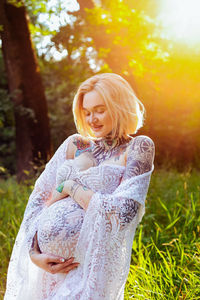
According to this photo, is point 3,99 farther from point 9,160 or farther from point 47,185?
point 9,160

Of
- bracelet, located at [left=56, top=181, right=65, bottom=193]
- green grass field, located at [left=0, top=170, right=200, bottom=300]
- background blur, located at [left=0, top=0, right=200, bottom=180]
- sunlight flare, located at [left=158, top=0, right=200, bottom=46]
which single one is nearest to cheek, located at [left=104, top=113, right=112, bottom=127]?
bracelet, located at [left=56, top=181, right=65, bottom=193]

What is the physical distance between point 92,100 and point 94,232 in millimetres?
809

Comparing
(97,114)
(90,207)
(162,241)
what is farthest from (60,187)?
(162,241)

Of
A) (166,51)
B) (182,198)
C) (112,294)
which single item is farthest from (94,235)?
(166,51)

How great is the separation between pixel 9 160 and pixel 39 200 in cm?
1569

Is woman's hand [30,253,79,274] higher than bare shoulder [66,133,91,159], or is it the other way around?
bare shoulder [66,133,91,159]

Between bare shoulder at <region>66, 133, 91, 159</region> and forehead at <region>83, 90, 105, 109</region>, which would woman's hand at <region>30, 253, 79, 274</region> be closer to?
bare shoulder at <region>66, 133, 91, 159</region>

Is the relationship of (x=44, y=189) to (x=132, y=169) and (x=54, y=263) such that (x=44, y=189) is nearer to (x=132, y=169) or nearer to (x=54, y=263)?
(x=54, y=263)

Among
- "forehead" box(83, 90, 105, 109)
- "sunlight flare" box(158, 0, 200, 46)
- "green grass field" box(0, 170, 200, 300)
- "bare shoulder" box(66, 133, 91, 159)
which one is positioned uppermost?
"sunlight flare" box(158, 0, 200, 46)

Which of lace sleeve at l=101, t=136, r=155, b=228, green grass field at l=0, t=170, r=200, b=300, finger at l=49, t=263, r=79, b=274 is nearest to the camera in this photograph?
lace sleeve at l=101, t=136, r=155, b=228

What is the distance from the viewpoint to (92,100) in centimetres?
234

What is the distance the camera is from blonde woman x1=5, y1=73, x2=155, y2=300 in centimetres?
210

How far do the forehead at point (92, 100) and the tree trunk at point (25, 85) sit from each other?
4.84 m

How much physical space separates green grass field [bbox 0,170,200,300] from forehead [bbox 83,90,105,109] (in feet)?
3.73
